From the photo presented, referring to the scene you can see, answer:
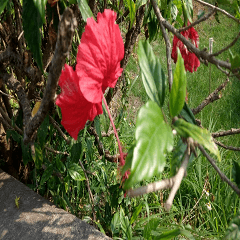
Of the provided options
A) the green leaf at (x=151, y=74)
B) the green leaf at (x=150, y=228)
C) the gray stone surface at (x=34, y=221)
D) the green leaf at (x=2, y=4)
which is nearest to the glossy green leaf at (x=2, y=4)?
the green leaf at (x=2, y=4)

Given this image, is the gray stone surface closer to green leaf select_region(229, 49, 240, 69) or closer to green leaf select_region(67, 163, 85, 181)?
green leaf select_region(67, 163, 85, 181)

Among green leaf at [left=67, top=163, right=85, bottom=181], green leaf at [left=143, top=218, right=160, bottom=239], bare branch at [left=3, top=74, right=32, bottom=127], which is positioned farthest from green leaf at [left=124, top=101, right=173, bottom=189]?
green leaf at [left=143, top=218, right=160, bottom=239]

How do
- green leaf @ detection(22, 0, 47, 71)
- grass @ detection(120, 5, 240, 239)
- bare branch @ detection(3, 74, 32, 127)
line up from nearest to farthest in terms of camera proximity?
green leaf @ detection(22, 0, 47, 71) < bare branch @ detection(3, 74, 32, 127) < grass @ detection(120, 5, 240, 239)

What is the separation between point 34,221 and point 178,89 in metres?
0.83

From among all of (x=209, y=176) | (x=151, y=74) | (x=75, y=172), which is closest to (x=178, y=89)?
(x=151, y=74)

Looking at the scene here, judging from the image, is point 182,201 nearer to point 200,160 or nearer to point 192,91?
point 200,160

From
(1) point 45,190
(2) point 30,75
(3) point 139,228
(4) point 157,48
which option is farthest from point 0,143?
(4) point 157,48

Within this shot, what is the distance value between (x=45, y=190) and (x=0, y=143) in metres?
0.38

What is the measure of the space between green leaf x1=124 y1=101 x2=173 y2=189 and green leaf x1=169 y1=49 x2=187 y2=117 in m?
0.05

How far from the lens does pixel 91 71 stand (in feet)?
1.40

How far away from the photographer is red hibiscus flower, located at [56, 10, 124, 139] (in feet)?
1.36

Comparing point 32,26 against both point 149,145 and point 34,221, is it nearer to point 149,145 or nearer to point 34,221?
point 149,145

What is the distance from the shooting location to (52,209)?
1.03 meters

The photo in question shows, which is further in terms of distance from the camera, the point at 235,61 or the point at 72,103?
the point at 72,103
